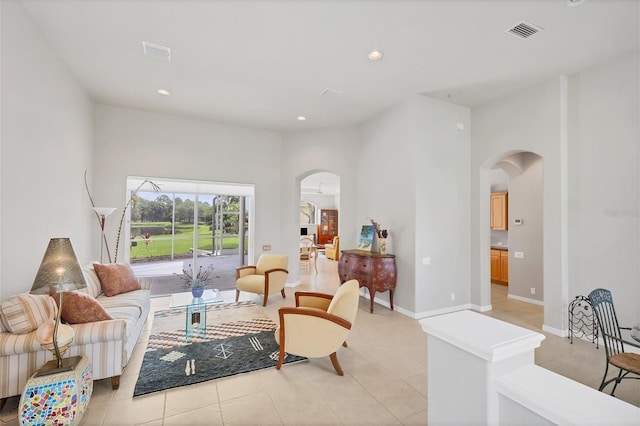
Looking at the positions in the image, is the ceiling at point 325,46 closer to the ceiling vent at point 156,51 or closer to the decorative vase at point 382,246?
the ceiling vent at point 156,51

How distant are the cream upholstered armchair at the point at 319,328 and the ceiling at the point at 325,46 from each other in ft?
9.28

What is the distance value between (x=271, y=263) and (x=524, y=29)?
5.14 meters

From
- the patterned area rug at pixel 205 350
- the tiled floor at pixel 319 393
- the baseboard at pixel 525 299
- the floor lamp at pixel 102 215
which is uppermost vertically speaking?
the floor lamp at pixel 102 215

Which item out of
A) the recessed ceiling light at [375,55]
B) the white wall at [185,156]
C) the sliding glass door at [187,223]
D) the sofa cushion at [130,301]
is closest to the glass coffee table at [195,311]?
the sofa cushion at [130,301]

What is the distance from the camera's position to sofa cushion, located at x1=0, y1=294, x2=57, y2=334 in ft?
8.12

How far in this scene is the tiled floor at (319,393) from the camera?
2.42 m

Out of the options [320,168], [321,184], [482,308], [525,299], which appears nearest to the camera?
[482,308]

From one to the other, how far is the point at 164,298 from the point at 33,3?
4778mm

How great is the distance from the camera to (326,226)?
16.5m

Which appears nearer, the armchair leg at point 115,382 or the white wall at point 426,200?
the armchair leg at point 115,382

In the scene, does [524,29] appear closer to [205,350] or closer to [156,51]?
[156,51]

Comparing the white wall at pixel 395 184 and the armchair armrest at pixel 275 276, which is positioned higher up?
the white wall at pixel 395 184

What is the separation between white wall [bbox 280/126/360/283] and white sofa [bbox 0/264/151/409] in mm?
3839

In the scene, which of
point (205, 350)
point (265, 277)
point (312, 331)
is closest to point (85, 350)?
point (205, 350)
